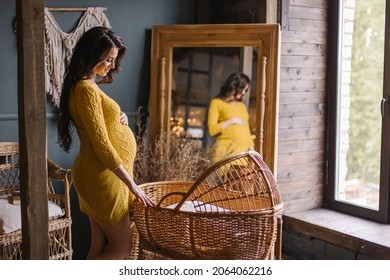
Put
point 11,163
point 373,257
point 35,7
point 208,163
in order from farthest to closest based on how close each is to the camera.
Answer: point 208,163 < point 11,163 < point 373,257 < point 35,7

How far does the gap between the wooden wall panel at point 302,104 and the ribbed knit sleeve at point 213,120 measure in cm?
44

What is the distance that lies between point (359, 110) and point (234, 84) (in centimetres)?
88

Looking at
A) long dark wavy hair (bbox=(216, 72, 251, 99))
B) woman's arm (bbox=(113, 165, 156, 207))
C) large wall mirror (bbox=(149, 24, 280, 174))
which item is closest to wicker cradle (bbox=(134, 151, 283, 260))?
woman's arm (bbox=(113, 165, 156, 207))

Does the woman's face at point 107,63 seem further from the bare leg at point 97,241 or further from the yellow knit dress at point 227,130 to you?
the yellow knit dress at point 227,130

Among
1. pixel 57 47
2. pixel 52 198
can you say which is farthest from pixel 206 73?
pixel 52 198

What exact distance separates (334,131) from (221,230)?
190cm

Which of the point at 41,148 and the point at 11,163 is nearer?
the point at 41,148

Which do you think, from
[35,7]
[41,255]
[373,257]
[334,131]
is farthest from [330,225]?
[35,7]

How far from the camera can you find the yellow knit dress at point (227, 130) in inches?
164

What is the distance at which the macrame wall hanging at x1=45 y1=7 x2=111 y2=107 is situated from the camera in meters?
4.02

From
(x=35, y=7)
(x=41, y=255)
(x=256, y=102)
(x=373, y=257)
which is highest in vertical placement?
(x=35, y=7)

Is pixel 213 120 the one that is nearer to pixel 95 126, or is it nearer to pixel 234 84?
pixel 234 84

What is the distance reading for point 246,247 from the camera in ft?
9.15

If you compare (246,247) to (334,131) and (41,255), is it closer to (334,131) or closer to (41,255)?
(41,255)
